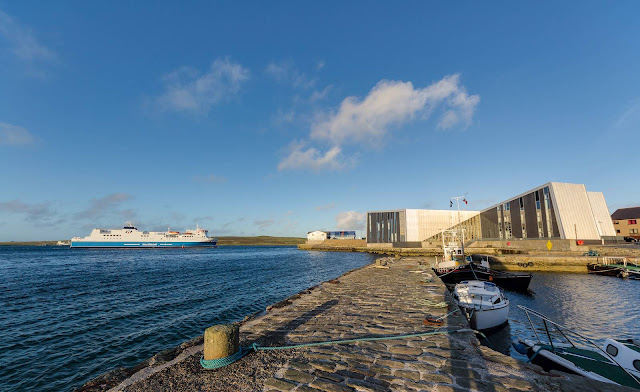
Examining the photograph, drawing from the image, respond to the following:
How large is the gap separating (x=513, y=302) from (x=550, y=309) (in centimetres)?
240

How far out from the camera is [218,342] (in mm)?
6262

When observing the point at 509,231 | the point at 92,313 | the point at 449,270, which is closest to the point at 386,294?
the point at 449,270

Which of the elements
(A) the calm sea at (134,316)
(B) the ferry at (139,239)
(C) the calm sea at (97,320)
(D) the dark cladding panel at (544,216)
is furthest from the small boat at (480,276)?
(B) the ferry at (139,239)


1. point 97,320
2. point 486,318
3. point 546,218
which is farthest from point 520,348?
point 546,218

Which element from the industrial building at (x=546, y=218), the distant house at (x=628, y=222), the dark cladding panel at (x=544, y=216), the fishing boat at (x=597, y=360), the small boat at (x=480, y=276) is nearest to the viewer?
the fishing boat at (x=597, y=360)

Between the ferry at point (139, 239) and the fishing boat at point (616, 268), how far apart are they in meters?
152

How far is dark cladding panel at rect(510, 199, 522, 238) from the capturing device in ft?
193

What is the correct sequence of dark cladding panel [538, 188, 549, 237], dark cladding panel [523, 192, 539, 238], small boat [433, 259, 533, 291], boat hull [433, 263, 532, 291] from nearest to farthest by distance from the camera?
boat hull [433, 263, 532, 291] → small boat [433, 259, 533, 291] → dark cladding panel [538, 188, 549, 237] → dark cladding panel [523, 192, 539, 238]

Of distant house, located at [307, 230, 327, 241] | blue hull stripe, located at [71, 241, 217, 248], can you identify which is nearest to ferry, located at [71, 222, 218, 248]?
blue hull stripe, located at [71, 241, 217, 248]

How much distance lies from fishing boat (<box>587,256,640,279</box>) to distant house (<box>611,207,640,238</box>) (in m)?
63.7

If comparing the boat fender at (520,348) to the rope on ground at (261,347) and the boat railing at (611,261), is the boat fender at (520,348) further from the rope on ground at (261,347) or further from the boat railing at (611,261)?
the boat railing at (611,261)

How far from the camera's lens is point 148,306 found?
64.5 ft

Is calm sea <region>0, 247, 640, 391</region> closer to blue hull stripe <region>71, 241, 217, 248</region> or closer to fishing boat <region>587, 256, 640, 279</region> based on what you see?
fishing boat <region>587, 256, 640, 279</region>

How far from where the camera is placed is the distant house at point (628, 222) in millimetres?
76188
